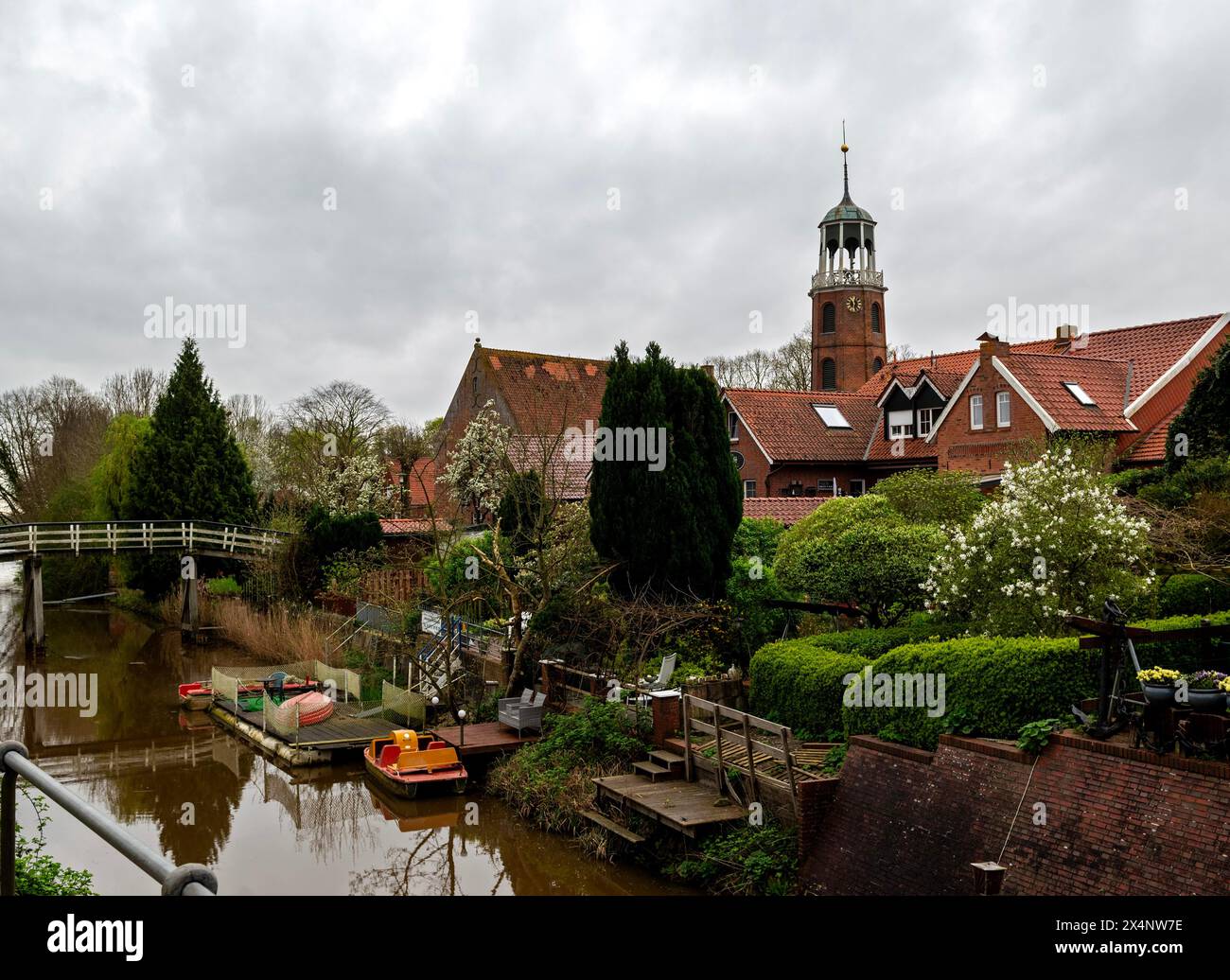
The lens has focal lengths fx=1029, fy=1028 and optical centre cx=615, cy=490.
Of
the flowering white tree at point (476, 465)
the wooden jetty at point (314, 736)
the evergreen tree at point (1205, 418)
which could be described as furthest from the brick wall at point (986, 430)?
the wooden jetty at point (314, 736)

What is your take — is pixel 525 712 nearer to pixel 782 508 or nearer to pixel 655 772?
pixel 655 772

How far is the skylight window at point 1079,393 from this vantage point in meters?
28.2

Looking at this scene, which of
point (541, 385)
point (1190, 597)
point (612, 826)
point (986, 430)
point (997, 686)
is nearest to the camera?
point (997, 686)

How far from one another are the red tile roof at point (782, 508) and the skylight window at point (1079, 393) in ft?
26.4

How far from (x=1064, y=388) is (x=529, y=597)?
684 inches

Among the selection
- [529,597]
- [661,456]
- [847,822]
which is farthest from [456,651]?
[847,822]

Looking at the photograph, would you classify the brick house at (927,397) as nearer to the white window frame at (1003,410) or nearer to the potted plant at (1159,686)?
the white window frame at (1003,410)

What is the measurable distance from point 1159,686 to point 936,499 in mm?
11576

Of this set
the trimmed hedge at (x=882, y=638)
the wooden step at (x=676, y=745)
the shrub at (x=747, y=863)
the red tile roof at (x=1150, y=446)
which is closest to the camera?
the shrub at (x=747, y=863)

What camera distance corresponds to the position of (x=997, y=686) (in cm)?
1040

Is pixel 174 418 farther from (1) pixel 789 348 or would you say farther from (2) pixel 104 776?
Answer: (1) pixel 789 348

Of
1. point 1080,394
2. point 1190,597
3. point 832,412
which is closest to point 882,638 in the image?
point 1190,597

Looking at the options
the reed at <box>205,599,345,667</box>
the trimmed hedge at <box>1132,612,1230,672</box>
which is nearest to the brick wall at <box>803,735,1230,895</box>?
the trimmed hedge at <box>1132,612,1230,672</box>

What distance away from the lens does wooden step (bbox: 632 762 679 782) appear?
43.8ft
